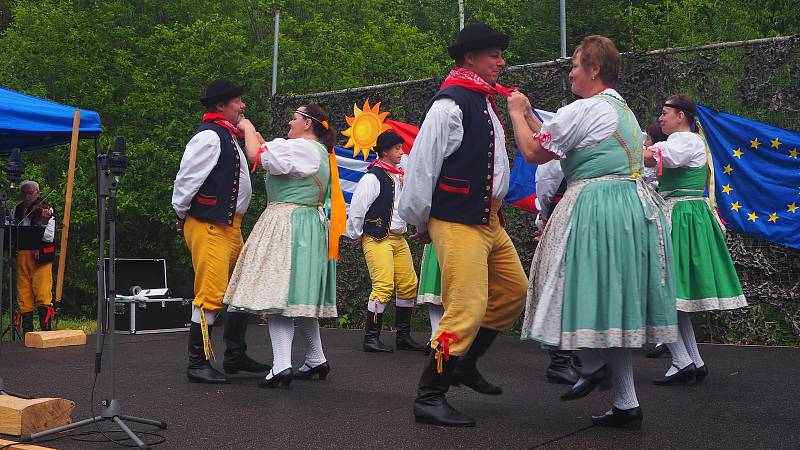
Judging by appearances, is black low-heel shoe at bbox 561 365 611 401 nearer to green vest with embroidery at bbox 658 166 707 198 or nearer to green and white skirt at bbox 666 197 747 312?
green and white skirt at bbox 666 197 747 312

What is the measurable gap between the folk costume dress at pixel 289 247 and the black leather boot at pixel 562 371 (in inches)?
51.7

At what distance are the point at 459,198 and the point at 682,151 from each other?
1.92 metres

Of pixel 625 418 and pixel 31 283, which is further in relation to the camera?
pixel 31 283

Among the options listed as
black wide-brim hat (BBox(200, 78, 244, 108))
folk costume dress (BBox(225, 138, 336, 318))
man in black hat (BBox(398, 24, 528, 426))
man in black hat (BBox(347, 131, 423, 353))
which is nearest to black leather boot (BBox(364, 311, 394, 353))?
man in black hat (BBox(347, 131, 423, 353))

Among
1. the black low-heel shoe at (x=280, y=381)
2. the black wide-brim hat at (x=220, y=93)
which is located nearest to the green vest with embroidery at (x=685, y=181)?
the black low-heel shoe at (x=280, y=381)

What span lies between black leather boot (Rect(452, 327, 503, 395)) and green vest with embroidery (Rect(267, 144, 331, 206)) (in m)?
1.48

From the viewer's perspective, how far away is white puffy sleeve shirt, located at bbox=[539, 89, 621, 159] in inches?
133

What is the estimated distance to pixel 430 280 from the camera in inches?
238

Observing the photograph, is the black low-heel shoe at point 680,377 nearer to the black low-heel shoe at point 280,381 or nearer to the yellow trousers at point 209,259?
the black low-heel shoe at point 280,381

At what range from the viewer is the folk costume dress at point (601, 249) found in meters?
3.27

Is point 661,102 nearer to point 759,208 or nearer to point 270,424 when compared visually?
point 759,208

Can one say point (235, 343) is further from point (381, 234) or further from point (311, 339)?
point (381, 234)

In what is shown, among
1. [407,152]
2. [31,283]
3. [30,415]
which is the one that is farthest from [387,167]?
[31,283]

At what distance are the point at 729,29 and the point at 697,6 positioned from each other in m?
4.00
